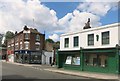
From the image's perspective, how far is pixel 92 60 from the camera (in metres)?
40.1

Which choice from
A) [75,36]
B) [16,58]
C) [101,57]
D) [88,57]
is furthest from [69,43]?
[16,58]

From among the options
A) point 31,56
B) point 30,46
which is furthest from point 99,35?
point 30,46

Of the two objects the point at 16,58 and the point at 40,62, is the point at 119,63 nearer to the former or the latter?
the point at 40,62

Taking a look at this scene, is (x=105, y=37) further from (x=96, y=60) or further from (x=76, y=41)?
Answer: (x=76, y=41)

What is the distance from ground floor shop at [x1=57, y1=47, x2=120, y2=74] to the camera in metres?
35.1

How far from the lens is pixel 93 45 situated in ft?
132

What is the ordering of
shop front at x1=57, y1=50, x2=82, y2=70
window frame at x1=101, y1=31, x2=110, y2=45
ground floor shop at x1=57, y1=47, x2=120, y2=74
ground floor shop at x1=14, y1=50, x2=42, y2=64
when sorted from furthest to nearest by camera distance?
ground floor shop at x1=14, y1=50, x2=42, y2=64 < shop front at x1=57, y1=50, x2=82, y2=70 < window frame at x1=101, y1=31, x2=110, y2=45 < ground floor shop at x1=57, y1=47, x2=120, y2=74

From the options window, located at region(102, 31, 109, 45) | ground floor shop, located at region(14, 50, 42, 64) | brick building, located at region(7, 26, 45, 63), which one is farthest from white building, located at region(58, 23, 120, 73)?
brick building, located at region(7, 26, 45, 63)

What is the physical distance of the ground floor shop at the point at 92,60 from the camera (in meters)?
35.1

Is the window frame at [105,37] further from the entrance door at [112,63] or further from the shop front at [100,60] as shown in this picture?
the entrance door at [112,63]

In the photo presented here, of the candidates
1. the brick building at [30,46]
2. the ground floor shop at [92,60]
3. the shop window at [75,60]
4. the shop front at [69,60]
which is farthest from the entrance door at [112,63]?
the brick building at [30,46]

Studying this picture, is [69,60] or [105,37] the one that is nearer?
[105,37]

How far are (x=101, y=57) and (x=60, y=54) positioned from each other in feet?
40.6

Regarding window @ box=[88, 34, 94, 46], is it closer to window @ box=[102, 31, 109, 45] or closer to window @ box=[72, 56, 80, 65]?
window @ box=[102, 31, 109, 45]
